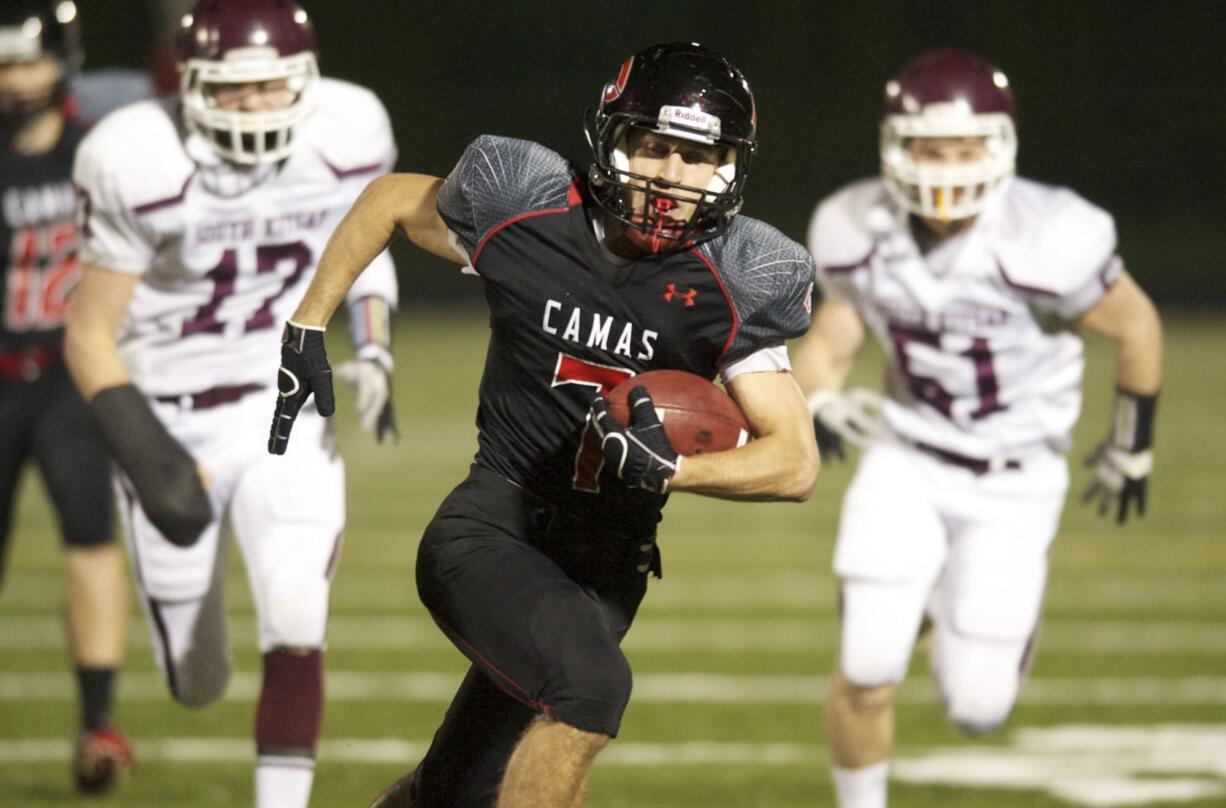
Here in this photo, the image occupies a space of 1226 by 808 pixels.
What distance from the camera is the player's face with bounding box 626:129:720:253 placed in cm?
349

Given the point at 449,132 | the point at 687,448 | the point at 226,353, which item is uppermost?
the point at 687,448

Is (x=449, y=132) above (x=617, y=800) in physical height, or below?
below

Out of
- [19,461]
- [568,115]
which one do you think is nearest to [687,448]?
[19,461]

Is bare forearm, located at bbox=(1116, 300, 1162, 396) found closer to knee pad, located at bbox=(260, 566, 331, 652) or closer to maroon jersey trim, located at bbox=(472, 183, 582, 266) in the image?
maroon jersey trim, located at bbox=(472, 183, 582, 266)

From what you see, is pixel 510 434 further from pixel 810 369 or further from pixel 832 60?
pixel 832 60

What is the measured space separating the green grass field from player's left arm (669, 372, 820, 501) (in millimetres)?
1815

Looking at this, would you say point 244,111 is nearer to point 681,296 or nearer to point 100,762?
point 681,296

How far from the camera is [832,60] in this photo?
19.8 m

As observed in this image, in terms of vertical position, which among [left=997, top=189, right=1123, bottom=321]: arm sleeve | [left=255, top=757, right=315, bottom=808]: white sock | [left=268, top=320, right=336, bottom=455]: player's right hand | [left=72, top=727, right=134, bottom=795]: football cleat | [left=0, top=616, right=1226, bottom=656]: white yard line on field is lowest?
[left=0, top=616, right=1226, bottom=656]: white yard line on field

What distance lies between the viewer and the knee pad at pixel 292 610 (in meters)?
4.25

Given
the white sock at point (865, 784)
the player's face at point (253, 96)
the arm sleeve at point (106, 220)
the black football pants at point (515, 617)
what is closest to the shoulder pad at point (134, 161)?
the arm sleeve at point (106, 220)

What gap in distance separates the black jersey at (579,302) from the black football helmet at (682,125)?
0.07 metres

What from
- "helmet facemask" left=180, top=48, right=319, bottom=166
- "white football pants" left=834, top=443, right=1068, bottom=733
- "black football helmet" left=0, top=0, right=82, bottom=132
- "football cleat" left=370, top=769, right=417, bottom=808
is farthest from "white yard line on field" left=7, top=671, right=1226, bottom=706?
"football cleat" left=370, top=769, right=417, bottom=808

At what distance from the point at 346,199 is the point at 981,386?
1518 millimetres
